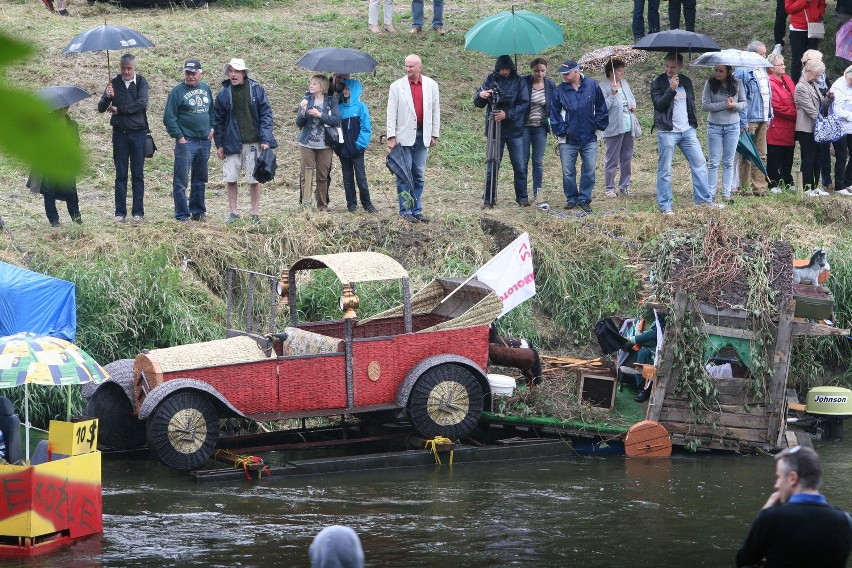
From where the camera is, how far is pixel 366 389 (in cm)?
1183

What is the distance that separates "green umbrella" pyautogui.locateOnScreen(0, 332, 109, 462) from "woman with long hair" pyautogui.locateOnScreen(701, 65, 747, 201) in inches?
391

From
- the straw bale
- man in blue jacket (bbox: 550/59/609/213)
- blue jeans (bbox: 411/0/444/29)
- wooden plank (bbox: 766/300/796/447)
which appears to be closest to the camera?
the straw bale

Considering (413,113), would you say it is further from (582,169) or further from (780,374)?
(780,374)

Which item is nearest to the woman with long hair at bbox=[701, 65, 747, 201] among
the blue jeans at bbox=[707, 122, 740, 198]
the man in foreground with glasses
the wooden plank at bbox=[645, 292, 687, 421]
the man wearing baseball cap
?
the blue jeans at bbox=[707, 122, 740, 198]

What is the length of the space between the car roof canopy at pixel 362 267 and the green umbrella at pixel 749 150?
711 centimetres

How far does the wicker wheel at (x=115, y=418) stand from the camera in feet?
38.2

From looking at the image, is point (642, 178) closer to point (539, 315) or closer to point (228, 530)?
point (539, 315)

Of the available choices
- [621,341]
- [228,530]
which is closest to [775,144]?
[621,341]

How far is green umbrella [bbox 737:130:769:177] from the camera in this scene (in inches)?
668

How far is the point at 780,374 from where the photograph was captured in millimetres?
11719

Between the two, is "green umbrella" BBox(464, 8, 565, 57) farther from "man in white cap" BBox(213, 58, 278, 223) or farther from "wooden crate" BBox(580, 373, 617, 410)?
"wooden crate" BBox(580, 373, 617, 410)

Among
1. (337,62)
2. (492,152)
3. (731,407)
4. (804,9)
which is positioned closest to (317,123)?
(337,62)

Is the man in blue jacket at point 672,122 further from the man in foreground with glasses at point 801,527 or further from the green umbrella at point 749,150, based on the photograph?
the man in foreground with glasses at point 801,527

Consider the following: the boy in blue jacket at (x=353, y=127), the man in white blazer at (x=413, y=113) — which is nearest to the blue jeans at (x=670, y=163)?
the man in white blazer at (x=413, y=113)
